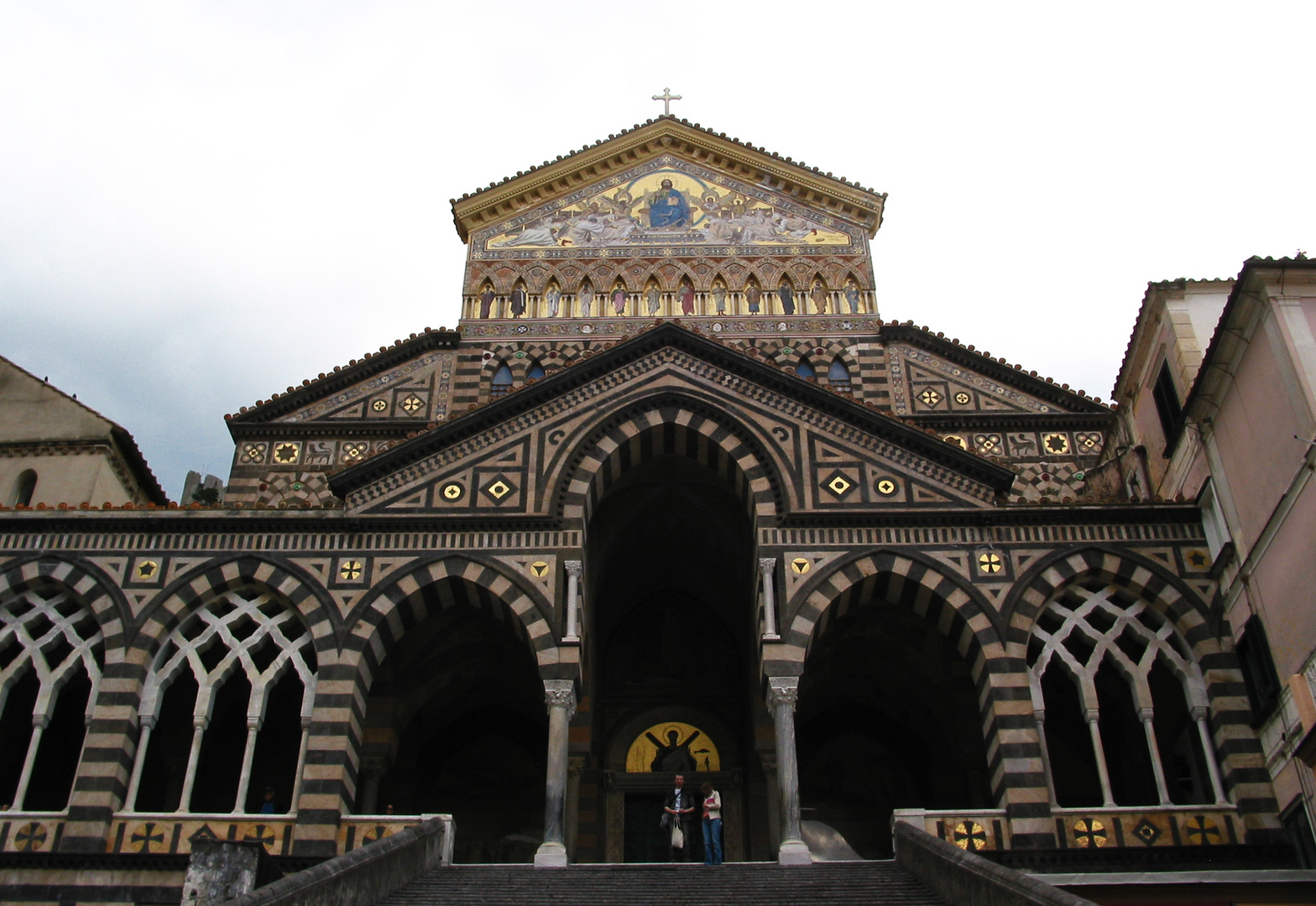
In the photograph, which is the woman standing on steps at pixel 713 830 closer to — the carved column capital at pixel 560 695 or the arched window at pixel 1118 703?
the carved column capital at pixel 560 695

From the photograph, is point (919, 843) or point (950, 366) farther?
point (950, 366)

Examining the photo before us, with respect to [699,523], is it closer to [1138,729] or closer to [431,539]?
[431,539]

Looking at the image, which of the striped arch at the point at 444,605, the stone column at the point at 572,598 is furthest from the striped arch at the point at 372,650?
the stone column at the point at 572,598

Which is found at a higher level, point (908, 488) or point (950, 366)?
point (950, 366)

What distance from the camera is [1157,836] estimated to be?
17.4 m

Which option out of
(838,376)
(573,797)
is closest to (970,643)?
(573,797)

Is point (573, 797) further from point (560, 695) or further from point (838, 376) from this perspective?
point (838, 376)

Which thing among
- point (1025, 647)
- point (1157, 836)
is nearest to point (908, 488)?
point (1025, 647)

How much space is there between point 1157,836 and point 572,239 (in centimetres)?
1931

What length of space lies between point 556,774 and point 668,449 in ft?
21.6

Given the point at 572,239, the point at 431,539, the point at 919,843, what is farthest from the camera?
the point at 572,239

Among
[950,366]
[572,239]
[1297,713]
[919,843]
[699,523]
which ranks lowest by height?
[919,843]

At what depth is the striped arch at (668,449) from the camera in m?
21.0

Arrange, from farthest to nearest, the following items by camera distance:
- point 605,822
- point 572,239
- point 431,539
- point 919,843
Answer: point 572,239
point 605,822
point 431,539
point 919,843
